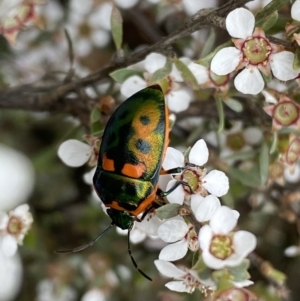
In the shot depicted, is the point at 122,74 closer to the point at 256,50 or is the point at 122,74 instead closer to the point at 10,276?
the point at 256,50

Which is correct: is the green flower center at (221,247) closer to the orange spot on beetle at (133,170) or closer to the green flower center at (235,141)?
the orange spot on beetle at (133,170)

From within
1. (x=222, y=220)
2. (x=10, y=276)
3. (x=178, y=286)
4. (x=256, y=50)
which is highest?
(x=256, y=50)

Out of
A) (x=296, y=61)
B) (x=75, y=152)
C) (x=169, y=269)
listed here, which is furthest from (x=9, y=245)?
(x=296, y=61)

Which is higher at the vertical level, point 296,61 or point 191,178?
point 296,61

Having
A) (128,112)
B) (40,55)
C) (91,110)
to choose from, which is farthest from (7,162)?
(128,112)

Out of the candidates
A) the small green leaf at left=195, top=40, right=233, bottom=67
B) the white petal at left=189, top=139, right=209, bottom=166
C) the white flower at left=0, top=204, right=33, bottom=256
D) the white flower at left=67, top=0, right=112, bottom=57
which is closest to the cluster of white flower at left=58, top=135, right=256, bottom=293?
the white petal at left=189, top=139, right=209, bottom=166

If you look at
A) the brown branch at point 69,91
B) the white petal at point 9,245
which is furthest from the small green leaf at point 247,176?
the white petal at point 9,245
